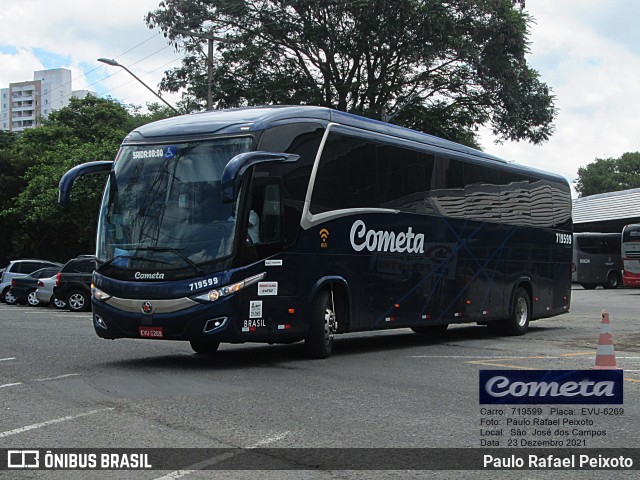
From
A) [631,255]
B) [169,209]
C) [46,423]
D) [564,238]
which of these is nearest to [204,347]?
[169,209]

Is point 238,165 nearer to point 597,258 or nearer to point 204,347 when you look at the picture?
point 204,347

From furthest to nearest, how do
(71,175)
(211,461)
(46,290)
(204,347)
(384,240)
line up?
(46,290) → (384,240) → (204,347) → (71,175) → (211,461)

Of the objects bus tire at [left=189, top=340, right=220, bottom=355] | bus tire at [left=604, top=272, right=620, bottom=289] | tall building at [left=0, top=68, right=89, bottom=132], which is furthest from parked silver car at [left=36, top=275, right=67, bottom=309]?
tall building at [left=0, top=68, right=89, bottom=132]

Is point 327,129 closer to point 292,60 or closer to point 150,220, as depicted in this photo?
point 150,220

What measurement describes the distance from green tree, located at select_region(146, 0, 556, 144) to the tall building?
14462 centimetres

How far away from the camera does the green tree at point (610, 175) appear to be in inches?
4412

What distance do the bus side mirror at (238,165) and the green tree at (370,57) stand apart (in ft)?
67.5

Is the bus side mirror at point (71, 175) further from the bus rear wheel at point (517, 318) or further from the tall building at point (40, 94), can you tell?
the tall building at point (40, 94)

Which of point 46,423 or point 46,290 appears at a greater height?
point 46,290

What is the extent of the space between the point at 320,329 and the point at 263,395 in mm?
3604

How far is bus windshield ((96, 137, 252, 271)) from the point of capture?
12180mm

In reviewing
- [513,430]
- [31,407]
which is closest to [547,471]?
[513,430]

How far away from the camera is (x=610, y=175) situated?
372ft

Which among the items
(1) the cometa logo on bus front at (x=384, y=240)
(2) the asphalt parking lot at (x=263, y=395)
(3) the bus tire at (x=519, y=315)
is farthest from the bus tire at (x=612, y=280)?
(1) the cometa logo on bus front at (x=384, y=240)
